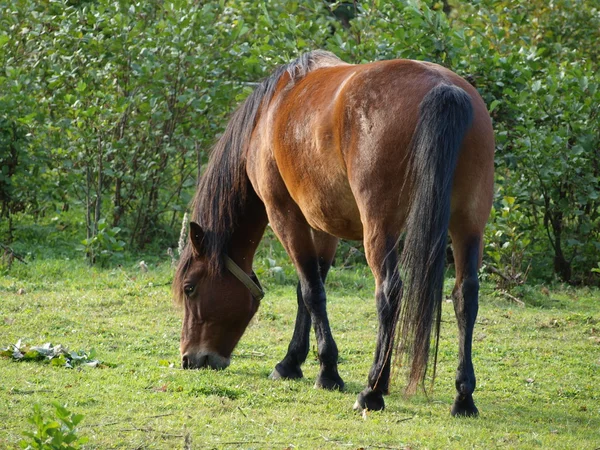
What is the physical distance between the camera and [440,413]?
469cm

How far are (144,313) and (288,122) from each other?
280cm

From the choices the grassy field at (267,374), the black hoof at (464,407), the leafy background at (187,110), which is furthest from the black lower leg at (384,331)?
the leafy background at (187,110)

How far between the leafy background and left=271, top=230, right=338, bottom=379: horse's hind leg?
9.56 feet

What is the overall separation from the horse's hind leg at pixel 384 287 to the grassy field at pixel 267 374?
31 cm

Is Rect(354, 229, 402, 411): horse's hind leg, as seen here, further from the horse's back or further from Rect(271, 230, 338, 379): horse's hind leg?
Rect(271, 230, 338, 379): horse's hind leg

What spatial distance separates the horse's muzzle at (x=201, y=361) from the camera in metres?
5.65

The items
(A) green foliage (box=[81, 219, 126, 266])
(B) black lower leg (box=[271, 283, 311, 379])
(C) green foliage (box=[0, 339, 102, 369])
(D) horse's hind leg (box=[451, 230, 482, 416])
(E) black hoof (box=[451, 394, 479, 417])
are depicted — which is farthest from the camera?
(A) green foliage (box=[81, 219, 126, 266])

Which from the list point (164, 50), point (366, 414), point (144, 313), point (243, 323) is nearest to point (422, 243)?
point (366, 414)

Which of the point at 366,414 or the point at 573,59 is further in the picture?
the point at 573,59

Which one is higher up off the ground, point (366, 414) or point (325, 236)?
point (325, 236)

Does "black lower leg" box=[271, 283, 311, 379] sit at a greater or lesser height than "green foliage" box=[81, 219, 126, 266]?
greater

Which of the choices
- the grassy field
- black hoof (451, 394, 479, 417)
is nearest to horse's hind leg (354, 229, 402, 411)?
the grassy field

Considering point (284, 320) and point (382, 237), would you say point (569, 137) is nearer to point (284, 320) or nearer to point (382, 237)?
point (284, 320)

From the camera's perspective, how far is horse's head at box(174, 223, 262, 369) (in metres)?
5.67
